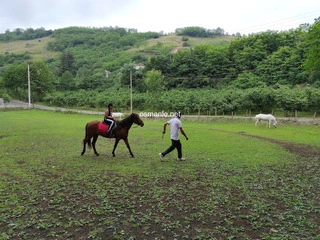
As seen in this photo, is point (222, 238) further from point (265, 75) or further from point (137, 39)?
point (137, 39)

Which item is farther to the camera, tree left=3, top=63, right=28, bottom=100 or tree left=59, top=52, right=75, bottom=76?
tree left=59, top=52, right=75, bottom=76

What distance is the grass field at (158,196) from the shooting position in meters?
5.41

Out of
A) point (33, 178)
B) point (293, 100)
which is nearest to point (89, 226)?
point (33, 178)

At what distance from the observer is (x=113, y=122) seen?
39.2ft

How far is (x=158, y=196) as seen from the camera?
284 inches

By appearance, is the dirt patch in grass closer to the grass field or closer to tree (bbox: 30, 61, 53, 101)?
the grass field

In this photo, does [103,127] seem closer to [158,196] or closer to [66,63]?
[158,196]

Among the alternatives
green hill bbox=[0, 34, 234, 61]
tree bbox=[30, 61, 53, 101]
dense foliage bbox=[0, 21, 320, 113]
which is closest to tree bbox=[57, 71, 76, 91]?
dense foliage bbox=[0, 21, 320, 113]

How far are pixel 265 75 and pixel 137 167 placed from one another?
51.4 meters

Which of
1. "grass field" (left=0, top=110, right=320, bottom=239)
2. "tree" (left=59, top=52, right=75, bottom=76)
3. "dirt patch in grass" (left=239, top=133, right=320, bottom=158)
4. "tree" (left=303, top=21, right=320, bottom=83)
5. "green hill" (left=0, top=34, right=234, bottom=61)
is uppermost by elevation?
"green hill" (left=0, top=34, right=234, bottom=61)

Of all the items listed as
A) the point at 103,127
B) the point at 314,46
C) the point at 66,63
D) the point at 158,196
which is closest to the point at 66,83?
the point at 66,63

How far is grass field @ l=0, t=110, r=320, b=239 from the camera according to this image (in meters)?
5.41

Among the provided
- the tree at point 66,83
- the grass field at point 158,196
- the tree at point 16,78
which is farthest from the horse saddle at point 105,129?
the tree at point 66,83

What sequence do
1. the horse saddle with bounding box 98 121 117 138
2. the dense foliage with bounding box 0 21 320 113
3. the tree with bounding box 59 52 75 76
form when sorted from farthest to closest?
1. the tree with bounding box 59 52 75 76
2. the dense foliage with bounding box 0 21 320 113
3. the horse saddle with bounding box 98 121 117 138
